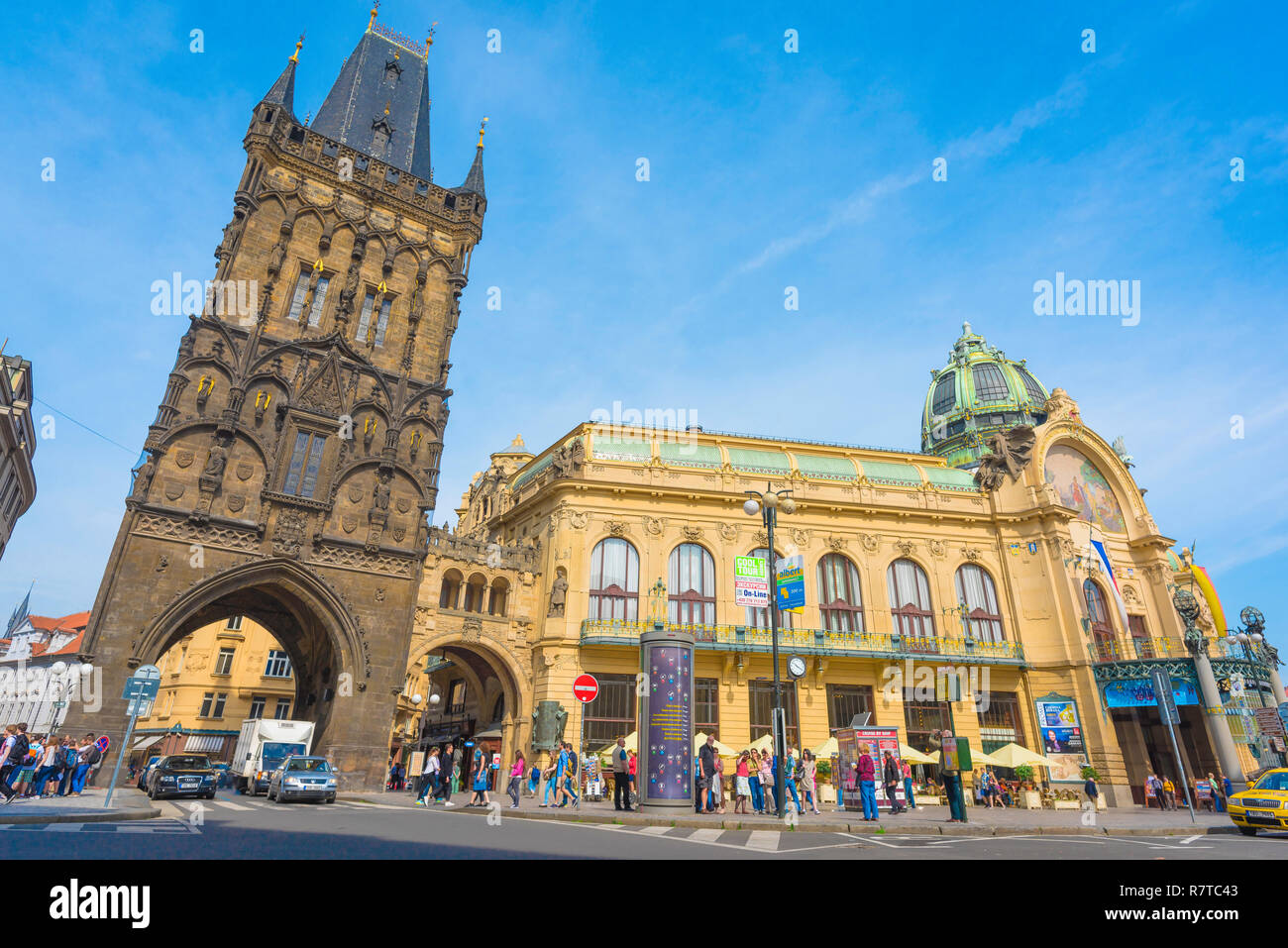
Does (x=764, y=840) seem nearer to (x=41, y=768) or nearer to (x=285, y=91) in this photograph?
(x=41, y=768)

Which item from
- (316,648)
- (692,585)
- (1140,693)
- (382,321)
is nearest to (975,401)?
(1140,693)

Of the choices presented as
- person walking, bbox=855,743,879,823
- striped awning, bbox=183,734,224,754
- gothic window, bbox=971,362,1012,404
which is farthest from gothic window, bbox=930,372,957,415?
striped awning, bbox=183,734,224,754

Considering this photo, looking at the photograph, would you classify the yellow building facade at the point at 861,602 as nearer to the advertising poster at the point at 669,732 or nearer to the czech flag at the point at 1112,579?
the czech flag at the point at 1112,579

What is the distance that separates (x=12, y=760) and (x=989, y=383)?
52.4m

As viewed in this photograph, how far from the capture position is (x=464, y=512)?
50062mm

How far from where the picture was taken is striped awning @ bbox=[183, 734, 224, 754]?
43575 mm

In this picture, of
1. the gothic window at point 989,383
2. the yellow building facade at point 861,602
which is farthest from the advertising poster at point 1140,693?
the gothic window at point 989,383

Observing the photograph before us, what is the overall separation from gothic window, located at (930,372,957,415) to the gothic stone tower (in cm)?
3437

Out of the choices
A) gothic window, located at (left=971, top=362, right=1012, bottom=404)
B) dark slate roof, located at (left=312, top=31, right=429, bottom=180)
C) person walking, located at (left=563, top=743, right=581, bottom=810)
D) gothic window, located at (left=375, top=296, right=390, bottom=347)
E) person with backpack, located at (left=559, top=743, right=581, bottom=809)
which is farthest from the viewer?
gothic window, located at (left=971, top=362, right=1012, bottom=404)

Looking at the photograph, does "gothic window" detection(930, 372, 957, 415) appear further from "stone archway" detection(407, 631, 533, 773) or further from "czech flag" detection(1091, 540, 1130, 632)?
"stone archway" detection(407, 631, 533, 773)

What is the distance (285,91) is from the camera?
33656 millimetres

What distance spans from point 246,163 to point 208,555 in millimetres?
18660
